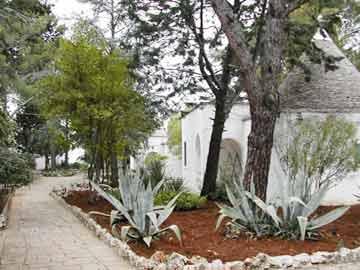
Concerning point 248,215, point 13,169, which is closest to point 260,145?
point 248,215

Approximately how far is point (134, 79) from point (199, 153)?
20.6ft

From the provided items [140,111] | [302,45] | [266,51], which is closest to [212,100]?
[140,111]

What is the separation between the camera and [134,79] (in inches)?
562

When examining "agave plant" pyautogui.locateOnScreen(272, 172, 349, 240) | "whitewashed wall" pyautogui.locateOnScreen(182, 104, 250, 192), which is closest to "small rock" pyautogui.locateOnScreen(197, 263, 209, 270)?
"agave plant" pyautogui.locateOnScreen(272, 172, 349, 240)

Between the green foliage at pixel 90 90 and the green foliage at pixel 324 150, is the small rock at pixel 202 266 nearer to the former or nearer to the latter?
the green foliage at pixel 324 150

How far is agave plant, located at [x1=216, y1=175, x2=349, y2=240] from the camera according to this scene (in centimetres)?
683

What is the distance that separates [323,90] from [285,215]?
7.73 m

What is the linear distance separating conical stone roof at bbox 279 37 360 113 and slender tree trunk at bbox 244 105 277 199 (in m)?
4.73

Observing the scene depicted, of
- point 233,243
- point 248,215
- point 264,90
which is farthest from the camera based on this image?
point 264,90

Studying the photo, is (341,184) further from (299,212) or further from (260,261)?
(260,261)

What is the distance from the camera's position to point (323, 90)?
44.5 ft

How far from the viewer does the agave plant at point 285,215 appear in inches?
269

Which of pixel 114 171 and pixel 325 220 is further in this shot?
pixel 114 171

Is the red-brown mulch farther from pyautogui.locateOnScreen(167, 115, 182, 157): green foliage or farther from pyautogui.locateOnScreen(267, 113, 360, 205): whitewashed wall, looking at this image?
pyautogui.locateOnScreen(167, 115, 182, 157): green foliage
